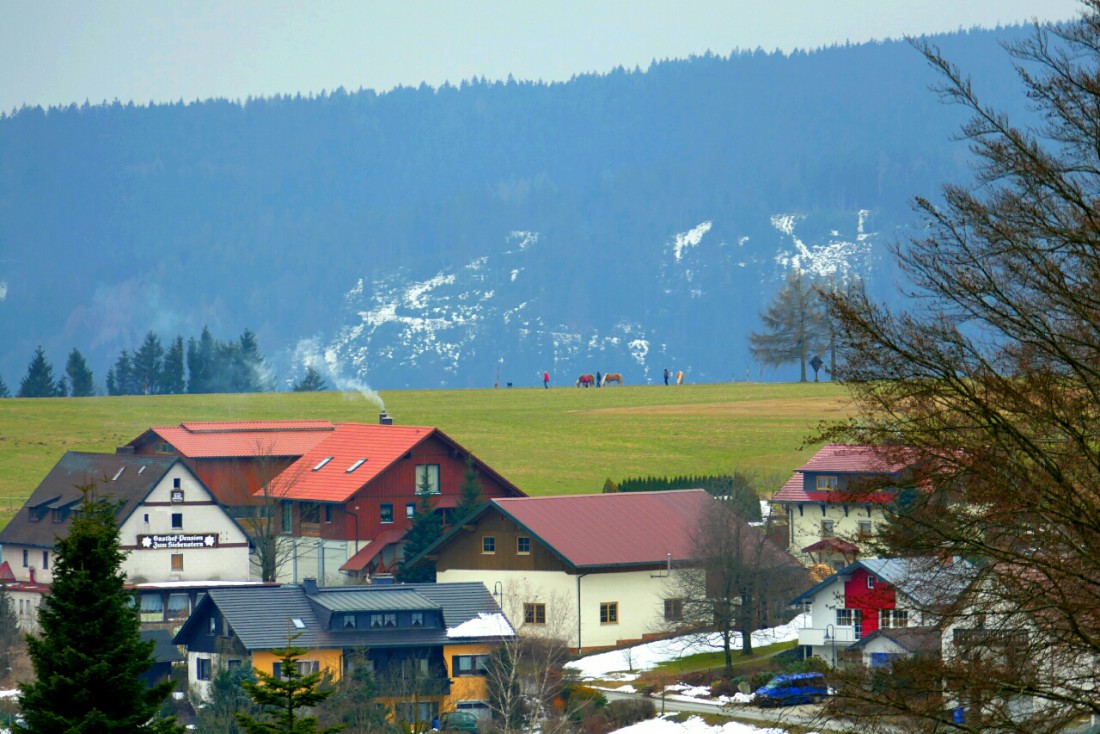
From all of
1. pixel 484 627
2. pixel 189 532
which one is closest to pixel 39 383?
pixel 189 532

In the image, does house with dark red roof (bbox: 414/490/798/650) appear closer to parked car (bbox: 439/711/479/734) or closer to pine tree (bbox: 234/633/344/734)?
parked car (bbox: 439/711/479/734)

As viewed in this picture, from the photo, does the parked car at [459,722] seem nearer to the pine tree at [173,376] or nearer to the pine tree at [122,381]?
the pine tree at [173,376]

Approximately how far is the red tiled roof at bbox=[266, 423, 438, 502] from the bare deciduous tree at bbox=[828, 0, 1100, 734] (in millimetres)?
58431

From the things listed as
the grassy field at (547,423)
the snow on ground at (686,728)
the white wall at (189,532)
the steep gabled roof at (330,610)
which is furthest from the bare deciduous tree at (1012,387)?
the white wall at (189,532)

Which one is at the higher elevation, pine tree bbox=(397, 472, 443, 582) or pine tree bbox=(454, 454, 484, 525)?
pine tree bbox=(454, 454, 484, 525)

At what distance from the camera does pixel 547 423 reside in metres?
115

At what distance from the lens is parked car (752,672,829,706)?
4759 centimetres

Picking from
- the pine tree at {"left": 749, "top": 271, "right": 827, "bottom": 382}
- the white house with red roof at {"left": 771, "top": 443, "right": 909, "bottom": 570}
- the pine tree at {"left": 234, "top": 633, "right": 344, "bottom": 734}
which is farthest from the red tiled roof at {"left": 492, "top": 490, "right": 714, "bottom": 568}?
the pine tree at {"left": 749, "top": 271, "right": 827, "bottom": 382}

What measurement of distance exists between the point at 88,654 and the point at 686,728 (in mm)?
29316

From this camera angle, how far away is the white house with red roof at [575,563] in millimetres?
64000

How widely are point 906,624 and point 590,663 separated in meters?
10.9

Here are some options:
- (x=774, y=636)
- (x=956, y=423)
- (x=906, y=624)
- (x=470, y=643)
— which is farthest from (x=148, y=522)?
(x=956, y=423)

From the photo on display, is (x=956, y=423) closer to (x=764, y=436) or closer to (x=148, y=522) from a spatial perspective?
(x=148, y=522)

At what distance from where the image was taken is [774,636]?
6147cm
